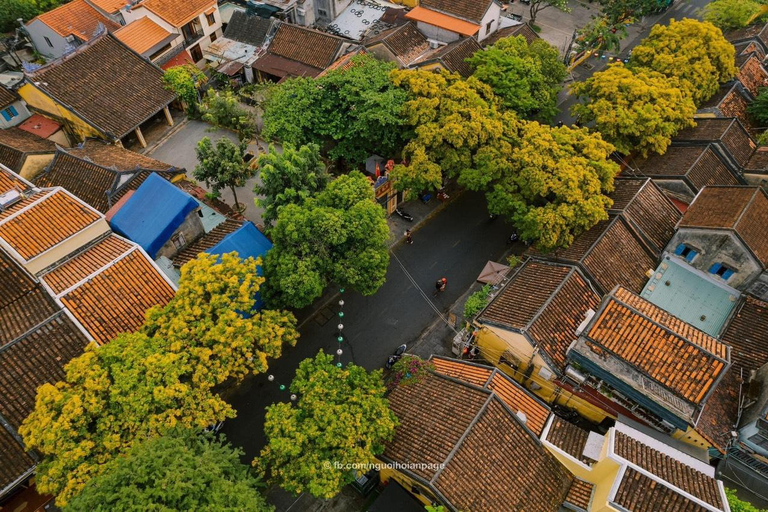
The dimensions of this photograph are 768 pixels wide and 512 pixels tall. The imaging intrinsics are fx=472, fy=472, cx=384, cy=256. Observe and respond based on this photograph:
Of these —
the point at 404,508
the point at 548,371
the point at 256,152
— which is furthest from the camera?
the point at 256,152

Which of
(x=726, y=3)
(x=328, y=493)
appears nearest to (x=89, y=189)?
(x=328, y=493)

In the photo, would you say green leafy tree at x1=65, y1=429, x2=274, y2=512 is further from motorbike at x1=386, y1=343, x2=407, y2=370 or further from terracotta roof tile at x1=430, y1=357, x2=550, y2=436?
motorbike at x1=386, y1=343, x2=407, y2=370

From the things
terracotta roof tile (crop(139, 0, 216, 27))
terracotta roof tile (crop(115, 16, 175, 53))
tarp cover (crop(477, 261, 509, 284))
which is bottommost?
tarp cover (crop(477, 261, 509, 284))

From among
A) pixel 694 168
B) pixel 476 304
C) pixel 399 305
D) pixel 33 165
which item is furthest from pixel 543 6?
pixel 33 165

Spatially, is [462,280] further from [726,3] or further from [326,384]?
[726,3]

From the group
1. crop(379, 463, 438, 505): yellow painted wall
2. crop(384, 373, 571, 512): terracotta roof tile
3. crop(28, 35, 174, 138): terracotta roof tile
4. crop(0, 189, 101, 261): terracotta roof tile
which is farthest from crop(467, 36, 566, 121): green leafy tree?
crop(0, 189, 101, 261): terracotta roof tile

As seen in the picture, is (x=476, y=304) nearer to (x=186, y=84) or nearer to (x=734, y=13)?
(x=186, y=84)
